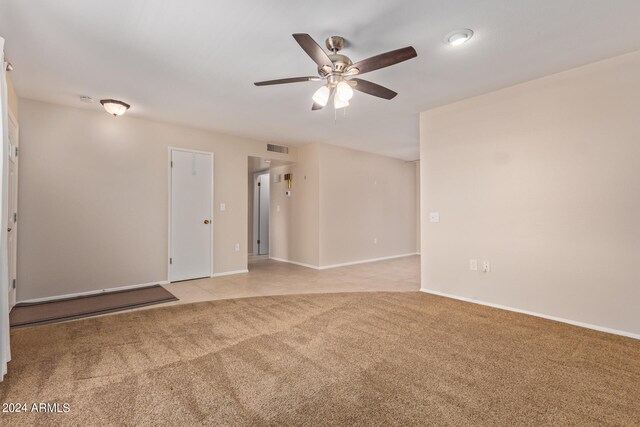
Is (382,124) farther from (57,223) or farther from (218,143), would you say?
(57,223)

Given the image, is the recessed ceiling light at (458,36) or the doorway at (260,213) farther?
the doorway at (260,213)

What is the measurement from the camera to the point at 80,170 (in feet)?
13.4

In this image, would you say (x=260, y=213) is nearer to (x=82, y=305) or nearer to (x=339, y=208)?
(x=339, y=208)

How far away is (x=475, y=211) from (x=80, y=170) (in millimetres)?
5416

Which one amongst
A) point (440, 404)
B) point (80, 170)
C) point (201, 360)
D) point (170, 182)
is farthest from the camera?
point (170, 182)

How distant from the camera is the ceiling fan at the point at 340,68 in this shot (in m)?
2.11

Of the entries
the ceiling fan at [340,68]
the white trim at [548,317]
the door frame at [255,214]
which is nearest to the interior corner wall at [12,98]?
the ceiling fan at [340,68]

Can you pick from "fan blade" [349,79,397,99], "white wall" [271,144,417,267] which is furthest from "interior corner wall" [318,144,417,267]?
"fan blade" [349,79,397,99]

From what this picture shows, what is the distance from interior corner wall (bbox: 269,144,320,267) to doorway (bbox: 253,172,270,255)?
919 mm

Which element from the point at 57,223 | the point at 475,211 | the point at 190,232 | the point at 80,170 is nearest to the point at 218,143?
the point at 190,232

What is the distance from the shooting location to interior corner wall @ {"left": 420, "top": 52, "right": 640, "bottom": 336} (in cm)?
279

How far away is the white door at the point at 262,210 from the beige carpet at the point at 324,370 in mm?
5004

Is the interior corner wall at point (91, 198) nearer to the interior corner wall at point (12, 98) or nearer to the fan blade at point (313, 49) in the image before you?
the interior corner wall at point (12, 98)

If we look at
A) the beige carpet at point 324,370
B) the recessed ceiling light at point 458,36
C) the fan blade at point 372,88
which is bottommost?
the beige carpet at point 324,370
